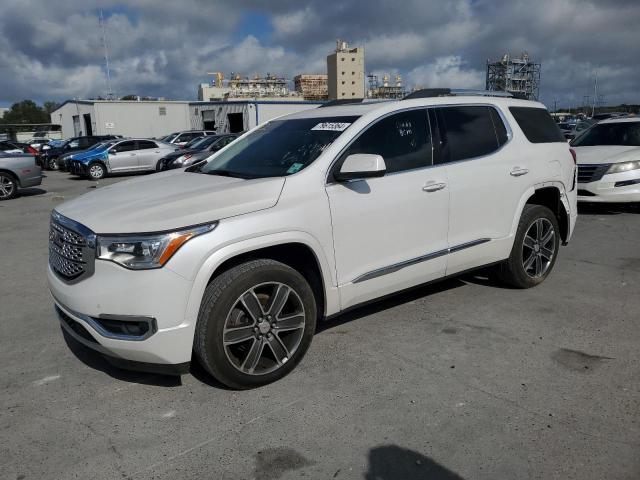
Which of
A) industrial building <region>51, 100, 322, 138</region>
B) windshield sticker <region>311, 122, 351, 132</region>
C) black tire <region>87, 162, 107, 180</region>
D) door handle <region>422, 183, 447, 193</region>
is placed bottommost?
black tire <region>87, 162, 107, 180</region>

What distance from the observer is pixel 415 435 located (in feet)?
9.48

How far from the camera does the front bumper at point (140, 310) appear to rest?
2.94 m

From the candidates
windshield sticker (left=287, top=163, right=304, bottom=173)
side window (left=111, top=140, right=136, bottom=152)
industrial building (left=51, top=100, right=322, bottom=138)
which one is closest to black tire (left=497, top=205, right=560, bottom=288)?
windshield sticker (left=287, top=163, right=304, bottom=173)

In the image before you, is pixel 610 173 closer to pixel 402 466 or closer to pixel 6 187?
pixel 402 466

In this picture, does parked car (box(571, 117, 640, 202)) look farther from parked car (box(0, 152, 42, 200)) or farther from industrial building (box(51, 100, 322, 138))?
industrial building (box(51, 100, 322, 138))

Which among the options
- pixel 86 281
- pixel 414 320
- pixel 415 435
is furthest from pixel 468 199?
pixel 86 281

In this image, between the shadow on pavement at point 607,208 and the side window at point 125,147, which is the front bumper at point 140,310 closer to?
the shadow on pavement at point 607,208

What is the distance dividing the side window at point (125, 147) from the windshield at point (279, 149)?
18458mm

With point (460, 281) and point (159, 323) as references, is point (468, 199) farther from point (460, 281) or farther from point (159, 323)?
point (159, 323)

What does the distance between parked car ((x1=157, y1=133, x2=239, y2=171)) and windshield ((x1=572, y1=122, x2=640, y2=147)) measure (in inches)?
424

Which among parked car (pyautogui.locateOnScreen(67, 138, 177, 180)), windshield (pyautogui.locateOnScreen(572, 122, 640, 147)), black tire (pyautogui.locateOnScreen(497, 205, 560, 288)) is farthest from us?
parked car (pyautogui.locateOnScreen(67, 138, 177, 180))

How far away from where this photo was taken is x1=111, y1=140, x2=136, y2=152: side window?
21469 mm

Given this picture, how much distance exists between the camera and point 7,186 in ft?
48.3

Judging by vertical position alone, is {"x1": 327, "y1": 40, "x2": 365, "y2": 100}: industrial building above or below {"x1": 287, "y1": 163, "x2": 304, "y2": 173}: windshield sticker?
above
